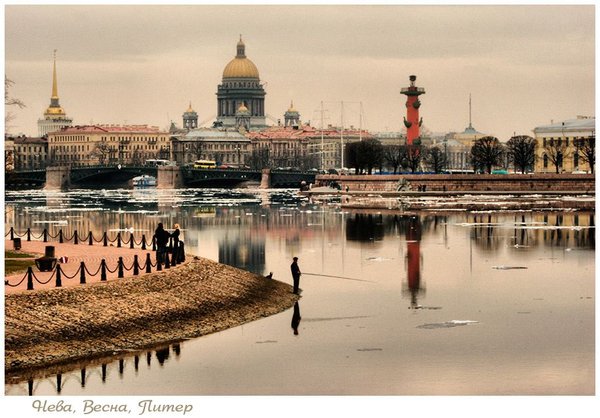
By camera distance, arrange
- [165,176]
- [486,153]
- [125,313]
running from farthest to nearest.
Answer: [165,176]
[486,153]
[125,313]

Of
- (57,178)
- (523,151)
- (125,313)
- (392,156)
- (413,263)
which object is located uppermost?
(523,151)

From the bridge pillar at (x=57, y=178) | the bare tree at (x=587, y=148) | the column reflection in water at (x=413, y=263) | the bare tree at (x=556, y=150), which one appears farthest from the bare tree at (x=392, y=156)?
the column reflection in water at (x=413, y=263)

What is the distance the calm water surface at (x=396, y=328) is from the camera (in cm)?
2392

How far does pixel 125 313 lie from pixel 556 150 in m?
100.0

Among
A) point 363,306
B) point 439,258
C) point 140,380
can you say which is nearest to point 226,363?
point 140,380

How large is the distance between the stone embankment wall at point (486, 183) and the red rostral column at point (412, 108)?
14.7 m

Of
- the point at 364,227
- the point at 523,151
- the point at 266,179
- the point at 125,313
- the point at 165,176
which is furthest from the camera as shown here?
the point at 165,176

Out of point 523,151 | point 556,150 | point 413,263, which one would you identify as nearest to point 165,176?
point 556,150

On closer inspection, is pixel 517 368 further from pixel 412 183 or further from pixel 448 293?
pixel 412 183

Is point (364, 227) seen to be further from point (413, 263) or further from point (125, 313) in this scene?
point (125, 313)

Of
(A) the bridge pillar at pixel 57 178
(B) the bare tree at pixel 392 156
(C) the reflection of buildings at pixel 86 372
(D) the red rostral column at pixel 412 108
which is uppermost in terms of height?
(D) the red rostral column at pixel 412 108

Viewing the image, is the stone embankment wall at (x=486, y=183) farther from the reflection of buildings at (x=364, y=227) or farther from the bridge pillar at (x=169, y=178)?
the bridge pillar at (x=169, y=178)

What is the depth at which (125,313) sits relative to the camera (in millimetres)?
27641

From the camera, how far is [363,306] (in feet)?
108
